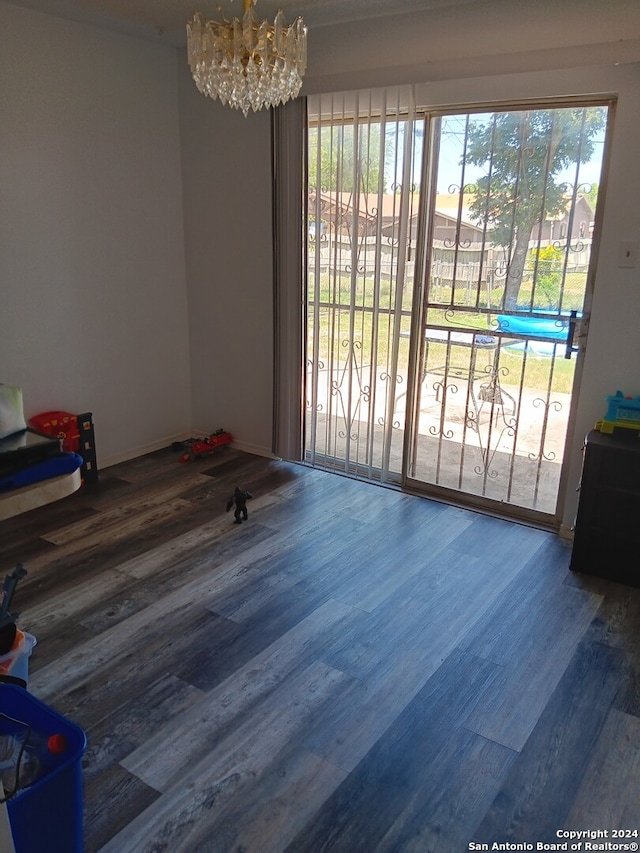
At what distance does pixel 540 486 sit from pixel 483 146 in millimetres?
1842

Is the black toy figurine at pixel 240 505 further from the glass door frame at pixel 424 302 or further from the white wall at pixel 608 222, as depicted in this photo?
the white wall at pixel 608 222

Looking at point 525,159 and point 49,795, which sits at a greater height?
point 525,159

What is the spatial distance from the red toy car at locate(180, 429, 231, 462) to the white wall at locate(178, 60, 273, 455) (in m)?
0.08

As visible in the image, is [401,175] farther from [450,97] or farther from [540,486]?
[540,486]

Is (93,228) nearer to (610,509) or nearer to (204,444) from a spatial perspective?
(204,444)

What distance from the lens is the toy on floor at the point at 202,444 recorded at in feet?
14.5

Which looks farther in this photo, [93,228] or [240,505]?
[93,228]

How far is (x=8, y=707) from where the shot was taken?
1580 mm

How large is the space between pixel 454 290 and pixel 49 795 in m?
2.97

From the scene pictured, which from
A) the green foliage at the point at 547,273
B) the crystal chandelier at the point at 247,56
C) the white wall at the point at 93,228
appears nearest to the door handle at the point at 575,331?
the green foliage at the point at 547,273

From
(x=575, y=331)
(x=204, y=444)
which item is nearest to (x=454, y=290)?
(x=575, y=331)

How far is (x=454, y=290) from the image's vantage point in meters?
3.53

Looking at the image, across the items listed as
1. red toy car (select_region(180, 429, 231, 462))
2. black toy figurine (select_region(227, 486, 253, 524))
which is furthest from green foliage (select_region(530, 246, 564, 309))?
red toy car (select_region(180, 429, 231, 462))

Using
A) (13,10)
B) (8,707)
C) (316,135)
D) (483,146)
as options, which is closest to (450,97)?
(483,146)
